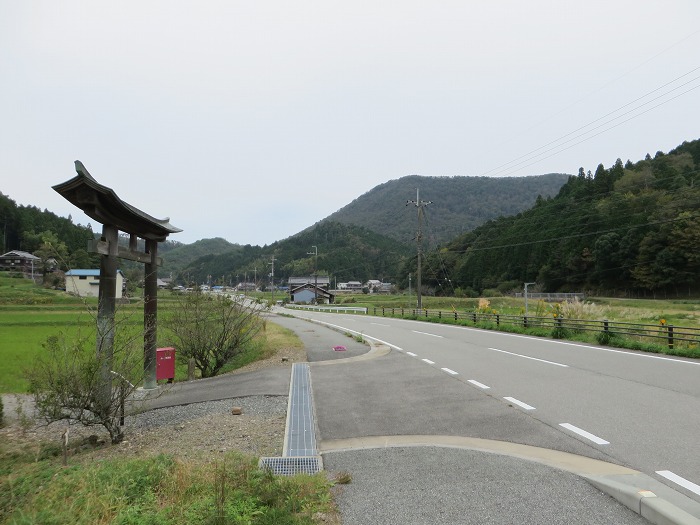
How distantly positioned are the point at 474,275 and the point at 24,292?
73.0m

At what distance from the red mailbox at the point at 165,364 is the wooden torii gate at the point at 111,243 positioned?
1153 mm

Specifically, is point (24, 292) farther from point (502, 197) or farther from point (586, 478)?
point (502, 197)

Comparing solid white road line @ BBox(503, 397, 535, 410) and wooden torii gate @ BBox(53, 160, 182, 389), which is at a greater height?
wooden torii gate @ BBox(53, 160, 182, 389)

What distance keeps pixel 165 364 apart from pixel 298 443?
7.20m

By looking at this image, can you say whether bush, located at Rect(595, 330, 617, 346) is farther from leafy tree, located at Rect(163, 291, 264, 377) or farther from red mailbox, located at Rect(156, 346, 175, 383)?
red mailbox, located at Rect(156, 346, 175, 383)

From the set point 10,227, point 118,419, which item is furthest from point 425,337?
point 10,227

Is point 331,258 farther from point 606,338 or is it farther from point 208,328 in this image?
point 208,328

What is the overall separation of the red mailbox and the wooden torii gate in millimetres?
1153

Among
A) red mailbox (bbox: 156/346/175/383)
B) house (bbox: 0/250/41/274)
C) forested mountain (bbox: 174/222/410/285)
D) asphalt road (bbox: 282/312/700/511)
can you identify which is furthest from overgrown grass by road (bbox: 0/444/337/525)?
forested mountain (bbox: 174/222/410/285)

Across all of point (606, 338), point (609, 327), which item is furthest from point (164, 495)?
point (609, 327)

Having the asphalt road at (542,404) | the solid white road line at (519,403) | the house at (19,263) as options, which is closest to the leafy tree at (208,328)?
the asphalt road at (542,404)

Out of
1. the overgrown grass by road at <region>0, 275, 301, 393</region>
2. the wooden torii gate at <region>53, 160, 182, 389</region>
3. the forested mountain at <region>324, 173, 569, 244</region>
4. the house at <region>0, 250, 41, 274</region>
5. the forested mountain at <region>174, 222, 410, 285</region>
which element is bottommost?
the overgrown grass by road at <region>0, 275, 301, 393</region>

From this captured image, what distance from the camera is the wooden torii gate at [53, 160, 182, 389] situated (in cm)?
733

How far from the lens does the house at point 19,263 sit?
267ft
